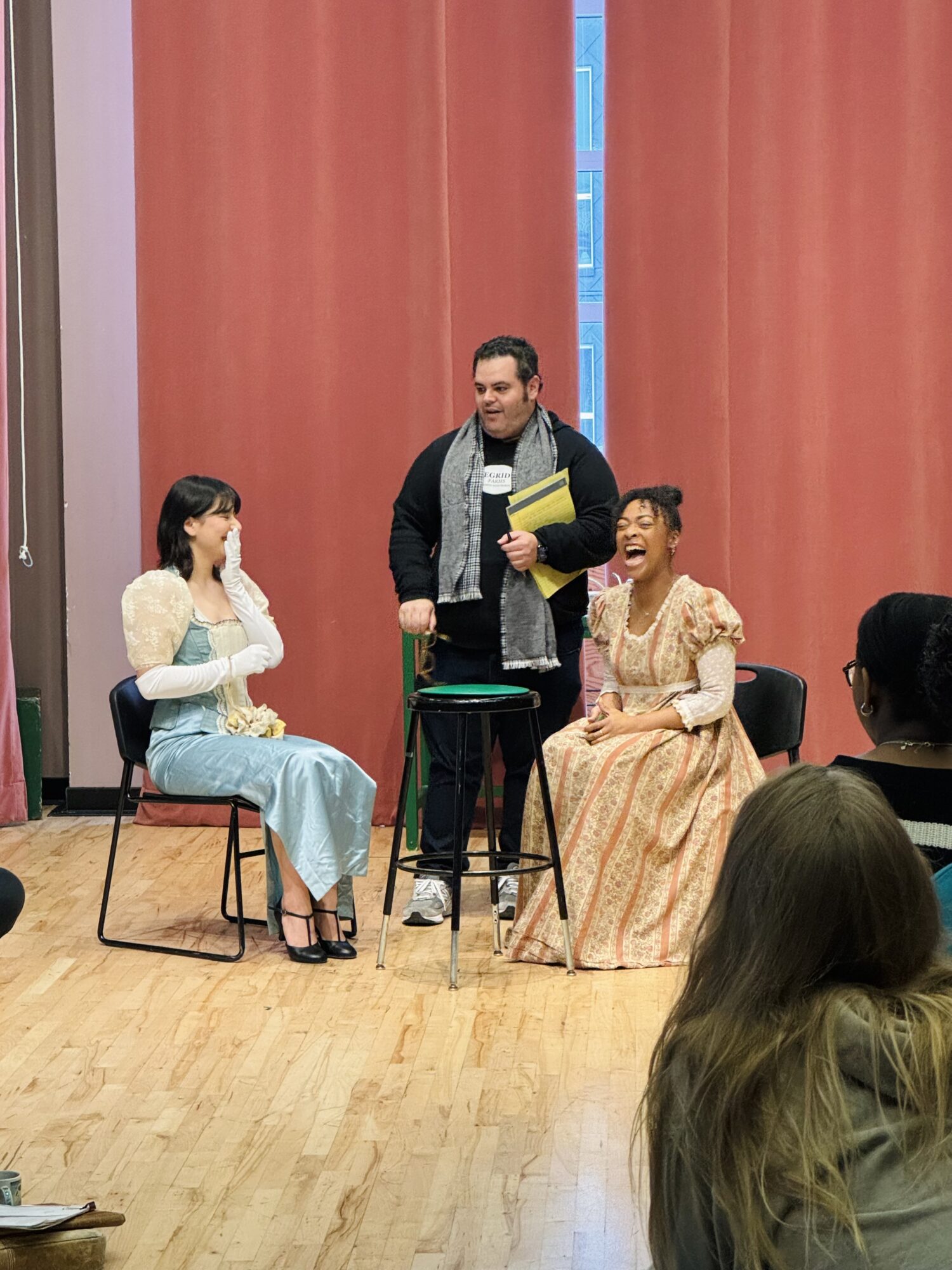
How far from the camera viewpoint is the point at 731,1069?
1.08m

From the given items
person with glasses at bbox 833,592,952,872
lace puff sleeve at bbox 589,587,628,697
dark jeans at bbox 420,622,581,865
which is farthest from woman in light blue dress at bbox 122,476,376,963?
person with glasses at bbox 833,592,952,872

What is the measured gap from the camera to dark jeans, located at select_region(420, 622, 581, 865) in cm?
397

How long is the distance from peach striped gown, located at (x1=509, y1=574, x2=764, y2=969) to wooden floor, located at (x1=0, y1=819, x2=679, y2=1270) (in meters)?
0.10

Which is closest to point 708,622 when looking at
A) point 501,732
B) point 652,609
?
point 652,609

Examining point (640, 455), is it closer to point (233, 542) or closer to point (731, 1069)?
point (233, 542)

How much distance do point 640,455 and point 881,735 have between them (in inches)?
117

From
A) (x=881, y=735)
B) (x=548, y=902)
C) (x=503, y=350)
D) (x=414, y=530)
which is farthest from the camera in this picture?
(x=414, y=530)

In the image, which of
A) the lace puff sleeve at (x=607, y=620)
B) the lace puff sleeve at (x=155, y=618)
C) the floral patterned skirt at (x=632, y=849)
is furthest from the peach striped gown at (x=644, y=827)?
the lace puff sleeve at (x=155, y=618)

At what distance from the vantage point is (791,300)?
467cm

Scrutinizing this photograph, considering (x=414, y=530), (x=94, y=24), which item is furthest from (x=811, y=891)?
(x=94, y=24)

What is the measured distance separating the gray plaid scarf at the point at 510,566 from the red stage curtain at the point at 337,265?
771mm

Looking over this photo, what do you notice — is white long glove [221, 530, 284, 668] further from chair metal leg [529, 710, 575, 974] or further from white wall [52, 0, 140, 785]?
white wall [52, 0, 140, 785]

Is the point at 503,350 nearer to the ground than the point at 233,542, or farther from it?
farther from it

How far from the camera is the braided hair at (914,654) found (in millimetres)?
1788
